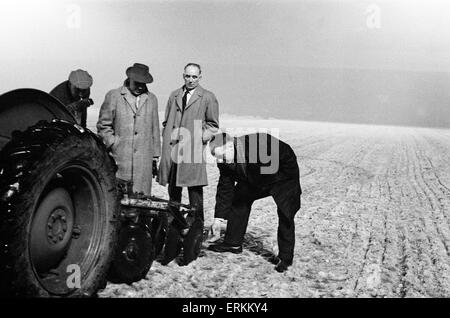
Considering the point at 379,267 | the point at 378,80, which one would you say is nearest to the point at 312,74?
the point at 378,80

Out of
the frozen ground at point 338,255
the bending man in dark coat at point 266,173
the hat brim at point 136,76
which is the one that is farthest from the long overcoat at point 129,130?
the frozen ground at point 338,255

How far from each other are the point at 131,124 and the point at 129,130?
0.22 feet

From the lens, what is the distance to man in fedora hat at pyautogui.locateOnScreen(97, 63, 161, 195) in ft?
14.6

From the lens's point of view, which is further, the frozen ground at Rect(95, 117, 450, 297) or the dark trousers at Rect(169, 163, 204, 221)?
the dark trousers at Rect(169, 163, 204, 221)

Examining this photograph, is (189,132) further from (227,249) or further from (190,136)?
(227,249)

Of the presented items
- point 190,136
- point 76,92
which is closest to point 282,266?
point 190,136

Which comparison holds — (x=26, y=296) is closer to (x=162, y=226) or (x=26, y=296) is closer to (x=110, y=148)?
(x=162, y=226)

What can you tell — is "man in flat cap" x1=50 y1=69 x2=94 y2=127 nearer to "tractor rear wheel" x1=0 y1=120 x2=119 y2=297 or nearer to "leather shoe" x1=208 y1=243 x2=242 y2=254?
"tractor rear wheel" x1=0 y1=120 x2=119 y2=297

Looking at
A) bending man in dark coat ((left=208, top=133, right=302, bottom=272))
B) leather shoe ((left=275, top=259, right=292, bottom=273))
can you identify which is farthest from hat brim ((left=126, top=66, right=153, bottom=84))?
leather shoe ((left=275, top=259, right=292, bottom=273))

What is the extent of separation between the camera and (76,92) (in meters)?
4.50

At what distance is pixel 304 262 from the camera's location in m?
4.80

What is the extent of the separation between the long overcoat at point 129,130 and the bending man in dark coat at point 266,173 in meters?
0.71

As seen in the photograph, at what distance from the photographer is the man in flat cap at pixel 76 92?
14.5 ft

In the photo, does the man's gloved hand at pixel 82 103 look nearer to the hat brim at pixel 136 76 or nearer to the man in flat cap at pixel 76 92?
the man in flat cap at pixel 76 92
